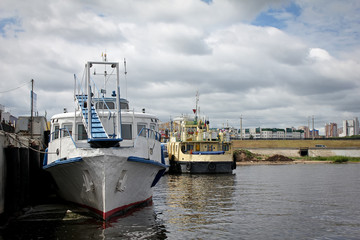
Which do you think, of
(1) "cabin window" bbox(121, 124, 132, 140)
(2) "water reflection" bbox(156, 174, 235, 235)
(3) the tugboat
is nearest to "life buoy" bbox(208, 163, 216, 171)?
(3) the tugboat

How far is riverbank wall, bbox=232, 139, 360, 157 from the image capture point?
81875mm

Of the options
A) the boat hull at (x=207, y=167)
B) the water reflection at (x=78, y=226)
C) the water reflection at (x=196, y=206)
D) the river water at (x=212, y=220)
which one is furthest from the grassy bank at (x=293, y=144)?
the water reflection at (x=78, y=226)

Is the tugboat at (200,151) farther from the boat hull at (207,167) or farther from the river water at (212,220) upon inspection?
the river water at (212,220)

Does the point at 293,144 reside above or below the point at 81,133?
below

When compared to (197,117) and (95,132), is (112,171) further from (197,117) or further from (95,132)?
(197,117)

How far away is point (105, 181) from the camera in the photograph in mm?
13156

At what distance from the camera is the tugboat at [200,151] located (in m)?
39.6

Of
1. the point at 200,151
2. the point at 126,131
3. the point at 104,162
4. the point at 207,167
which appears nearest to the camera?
the point at 104,162

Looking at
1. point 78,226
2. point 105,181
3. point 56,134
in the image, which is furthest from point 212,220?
point 56,134

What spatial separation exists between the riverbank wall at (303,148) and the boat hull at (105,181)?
2735 inches

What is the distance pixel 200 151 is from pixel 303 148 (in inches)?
1913

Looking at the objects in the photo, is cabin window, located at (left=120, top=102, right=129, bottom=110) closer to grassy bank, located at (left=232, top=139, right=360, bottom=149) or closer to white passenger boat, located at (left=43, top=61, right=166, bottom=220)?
white passenger boat, located at (left=43, top=61, right=166, bottom=220)

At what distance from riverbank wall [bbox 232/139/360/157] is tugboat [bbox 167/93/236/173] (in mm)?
39876

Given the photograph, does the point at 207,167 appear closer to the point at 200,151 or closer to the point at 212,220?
the point at 200,151
